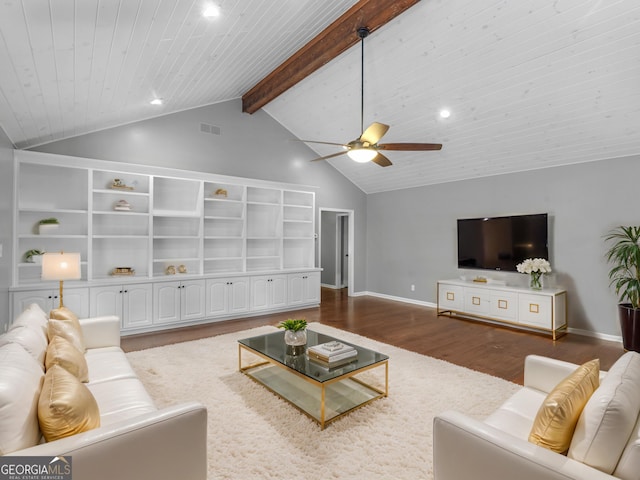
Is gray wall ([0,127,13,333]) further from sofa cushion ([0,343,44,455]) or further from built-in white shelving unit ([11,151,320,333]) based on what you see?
sofa cushion ([0,343,44,455])

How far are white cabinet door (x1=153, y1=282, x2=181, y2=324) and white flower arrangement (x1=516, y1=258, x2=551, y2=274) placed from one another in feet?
17.2

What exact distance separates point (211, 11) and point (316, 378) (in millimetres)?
2997

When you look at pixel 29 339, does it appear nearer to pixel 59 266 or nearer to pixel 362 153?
pixel 59 266

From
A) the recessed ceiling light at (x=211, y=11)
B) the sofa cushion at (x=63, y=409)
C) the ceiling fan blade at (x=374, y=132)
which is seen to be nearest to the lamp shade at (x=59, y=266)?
the sofa cushion at (x=63, y=409)

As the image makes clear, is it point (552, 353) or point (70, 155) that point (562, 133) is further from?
point (70, 155)

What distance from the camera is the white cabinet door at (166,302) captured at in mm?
4875

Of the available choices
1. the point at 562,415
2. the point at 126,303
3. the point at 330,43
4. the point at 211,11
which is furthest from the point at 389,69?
the point at 126,303

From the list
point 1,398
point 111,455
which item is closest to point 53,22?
point 1,398

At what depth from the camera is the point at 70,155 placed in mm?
4598

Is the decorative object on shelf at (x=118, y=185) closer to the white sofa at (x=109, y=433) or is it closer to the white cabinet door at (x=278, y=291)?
the white cabinet door at (x=278, y=291)

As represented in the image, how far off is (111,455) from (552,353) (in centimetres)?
456

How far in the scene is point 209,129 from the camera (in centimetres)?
579

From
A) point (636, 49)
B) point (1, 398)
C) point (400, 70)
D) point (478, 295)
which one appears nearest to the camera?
point (1, 398)

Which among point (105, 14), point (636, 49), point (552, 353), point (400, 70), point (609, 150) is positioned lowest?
point (552, 353)
